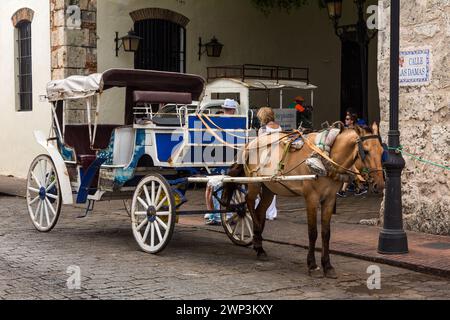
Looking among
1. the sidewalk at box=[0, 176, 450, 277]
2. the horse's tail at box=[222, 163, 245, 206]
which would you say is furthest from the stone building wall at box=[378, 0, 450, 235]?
the horse's tail at box=[222, 163, 245, 206]

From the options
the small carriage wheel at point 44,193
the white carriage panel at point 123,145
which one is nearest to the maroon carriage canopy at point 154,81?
the white carriage panel at point 123,145

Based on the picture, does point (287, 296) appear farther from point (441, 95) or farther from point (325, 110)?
point (325, 110)

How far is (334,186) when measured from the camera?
6887 millimetres

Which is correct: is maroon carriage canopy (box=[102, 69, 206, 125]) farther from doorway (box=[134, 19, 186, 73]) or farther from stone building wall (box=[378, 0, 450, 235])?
doorway (box=[134, 19, 186, 73])

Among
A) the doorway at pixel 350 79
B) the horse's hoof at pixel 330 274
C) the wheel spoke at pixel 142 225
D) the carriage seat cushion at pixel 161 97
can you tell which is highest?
the doorway at pixel 350 79

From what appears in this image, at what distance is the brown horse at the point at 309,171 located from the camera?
21.7ft

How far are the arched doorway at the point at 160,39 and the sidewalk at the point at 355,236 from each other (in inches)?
186

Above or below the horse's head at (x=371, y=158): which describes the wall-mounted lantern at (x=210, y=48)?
above

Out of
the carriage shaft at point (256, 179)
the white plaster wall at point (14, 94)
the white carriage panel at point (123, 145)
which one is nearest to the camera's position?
the carriage shaft at point (256, 179)

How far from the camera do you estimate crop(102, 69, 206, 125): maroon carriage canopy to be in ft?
29.5

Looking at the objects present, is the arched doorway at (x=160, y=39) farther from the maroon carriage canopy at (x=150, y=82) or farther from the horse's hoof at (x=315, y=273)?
the horse's hoof at (x=315, y=273)

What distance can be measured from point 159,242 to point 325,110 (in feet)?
43.4

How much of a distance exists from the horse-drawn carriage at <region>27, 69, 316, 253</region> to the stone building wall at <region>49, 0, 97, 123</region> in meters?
5.72

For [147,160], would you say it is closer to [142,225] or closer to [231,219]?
[142,225]
